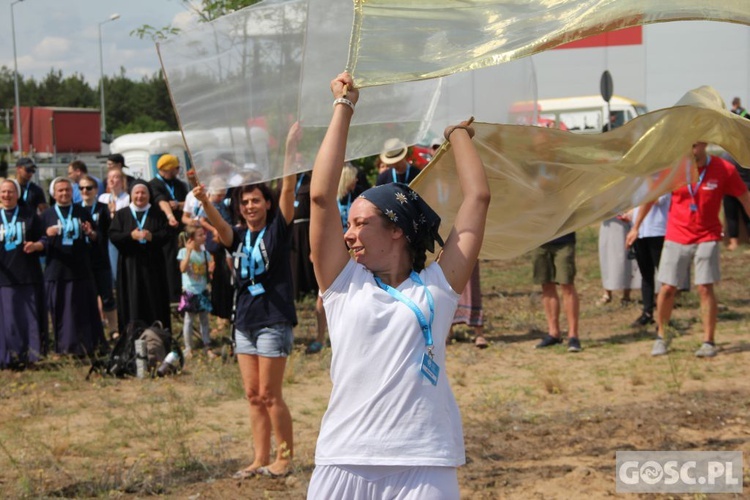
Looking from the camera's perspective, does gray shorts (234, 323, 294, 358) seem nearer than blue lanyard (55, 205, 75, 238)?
Yes

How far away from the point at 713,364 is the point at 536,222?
563 cm

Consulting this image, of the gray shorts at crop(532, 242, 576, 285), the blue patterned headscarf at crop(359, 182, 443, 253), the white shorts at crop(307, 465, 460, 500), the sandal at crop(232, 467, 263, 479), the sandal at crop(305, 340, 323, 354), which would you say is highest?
the blue patterned headscarf at crop(359, 182, 443, 253)

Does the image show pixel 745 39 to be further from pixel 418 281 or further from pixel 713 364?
pixel 418 281

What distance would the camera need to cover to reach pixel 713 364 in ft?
32.3

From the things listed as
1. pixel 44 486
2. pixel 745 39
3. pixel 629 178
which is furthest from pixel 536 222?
pixel 745 39

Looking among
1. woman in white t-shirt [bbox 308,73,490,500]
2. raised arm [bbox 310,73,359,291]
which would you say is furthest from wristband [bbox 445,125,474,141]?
raised arm [bbox 310,73,359,291]

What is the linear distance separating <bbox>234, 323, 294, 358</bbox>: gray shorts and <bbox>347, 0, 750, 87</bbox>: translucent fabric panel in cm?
305

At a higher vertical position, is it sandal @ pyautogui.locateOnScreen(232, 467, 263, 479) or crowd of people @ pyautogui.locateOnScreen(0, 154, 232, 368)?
crowd of people @ pyautogui.locateOnScreen(0, 154, 232, 368)

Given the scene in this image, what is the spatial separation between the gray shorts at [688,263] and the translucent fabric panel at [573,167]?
5.05 meters

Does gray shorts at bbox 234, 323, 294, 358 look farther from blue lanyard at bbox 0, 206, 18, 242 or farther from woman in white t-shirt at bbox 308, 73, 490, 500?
blue lanyard at bbox 0, 206, 18, 242

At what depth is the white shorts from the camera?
134 inches

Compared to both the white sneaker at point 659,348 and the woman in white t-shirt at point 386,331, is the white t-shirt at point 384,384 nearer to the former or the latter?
the woman in white t-shirt at point 386,331

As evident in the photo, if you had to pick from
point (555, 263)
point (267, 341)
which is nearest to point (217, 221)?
point (267, 341)

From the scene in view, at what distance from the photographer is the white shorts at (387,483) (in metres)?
3.39
